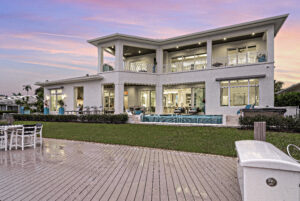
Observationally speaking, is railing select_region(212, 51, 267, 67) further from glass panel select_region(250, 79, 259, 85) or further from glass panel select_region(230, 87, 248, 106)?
glass panel select_region(230, 87, 248, 106)

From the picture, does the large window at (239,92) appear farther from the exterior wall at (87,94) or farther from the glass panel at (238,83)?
the exterior wall at (87,94)

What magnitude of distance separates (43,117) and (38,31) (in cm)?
989

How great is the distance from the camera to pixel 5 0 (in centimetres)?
1727

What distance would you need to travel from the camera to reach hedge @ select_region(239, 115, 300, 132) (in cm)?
935

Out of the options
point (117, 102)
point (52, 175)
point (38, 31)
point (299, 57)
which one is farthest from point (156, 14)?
point (52, 175)

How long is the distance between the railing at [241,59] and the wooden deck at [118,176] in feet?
42.6

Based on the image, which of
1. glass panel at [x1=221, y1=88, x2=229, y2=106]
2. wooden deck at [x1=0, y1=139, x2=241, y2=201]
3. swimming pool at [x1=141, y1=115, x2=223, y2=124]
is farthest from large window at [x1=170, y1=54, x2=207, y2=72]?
wooden deck at [x1=0, y1=139, x2=241, y2=201]

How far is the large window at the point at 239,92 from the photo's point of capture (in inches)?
603

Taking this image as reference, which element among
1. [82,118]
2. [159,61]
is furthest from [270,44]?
[82,118]

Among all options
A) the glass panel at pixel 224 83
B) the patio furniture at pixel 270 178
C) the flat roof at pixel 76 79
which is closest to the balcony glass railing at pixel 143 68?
the flat roof at pixel 76 79

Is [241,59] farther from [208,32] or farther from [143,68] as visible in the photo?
[143,68]

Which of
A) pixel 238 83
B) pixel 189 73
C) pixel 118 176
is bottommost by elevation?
pixel 118 176

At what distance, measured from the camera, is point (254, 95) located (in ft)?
50.4

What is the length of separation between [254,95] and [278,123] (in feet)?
20.7
